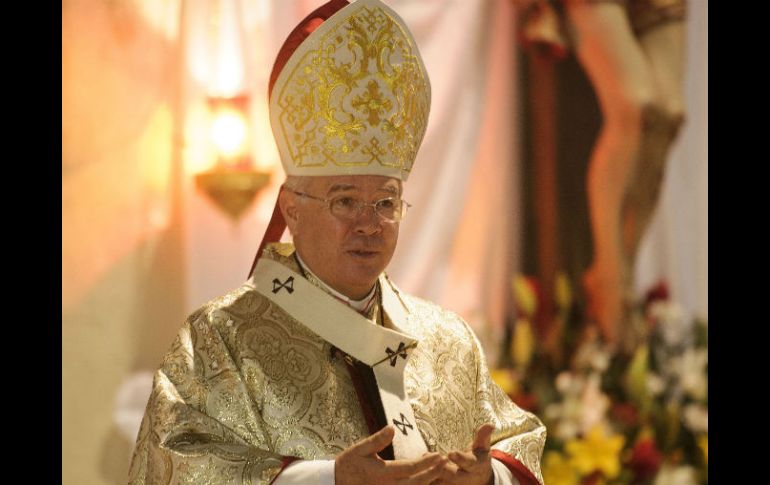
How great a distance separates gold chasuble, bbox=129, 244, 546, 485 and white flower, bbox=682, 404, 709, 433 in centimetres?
250

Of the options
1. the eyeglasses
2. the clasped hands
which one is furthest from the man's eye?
the clasped hands

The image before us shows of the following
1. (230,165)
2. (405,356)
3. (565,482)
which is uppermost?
(230,165)

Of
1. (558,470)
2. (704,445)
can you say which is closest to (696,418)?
(704,445)

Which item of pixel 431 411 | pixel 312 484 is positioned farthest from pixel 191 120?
pixel 312 484

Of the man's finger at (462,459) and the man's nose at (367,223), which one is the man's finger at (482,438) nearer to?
the man's finger at (462,459)

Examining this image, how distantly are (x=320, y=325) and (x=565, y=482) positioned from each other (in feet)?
8.93

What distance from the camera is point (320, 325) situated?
333 centimetres

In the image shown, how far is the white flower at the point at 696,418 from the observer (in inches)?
232

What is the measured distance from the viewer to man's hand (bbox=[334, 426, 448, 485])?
2.89 m

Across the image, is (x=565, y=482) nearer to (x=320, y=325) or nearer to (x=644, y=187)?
(x=644, y=187)

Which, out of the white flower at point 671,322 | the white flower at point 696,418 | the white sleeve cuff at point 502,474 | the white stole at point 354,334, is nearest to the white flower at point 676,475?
the white flower at point 696,418

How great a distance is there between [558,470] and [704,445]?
0.77 metres

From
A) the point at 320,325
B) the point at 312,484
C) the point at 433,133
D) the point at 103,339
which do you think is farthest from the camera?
the point at 433,133

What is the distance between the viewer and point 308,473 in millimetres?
2973
